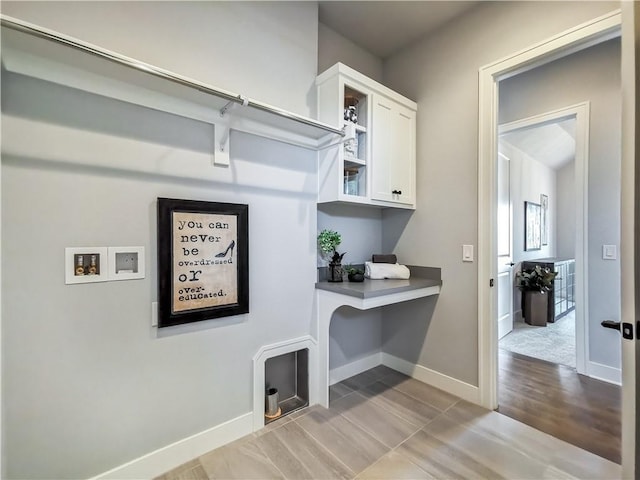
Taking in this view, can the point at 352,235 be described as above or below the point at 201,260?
above

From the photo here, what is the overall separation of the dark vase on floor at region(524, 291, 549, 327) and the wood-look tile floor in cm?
285

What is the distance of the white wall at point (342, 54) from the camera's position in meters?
2.47

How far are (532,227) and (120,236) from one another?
570 cm

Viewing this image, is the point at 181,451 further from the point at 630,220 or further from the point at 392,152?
the point at 392,152

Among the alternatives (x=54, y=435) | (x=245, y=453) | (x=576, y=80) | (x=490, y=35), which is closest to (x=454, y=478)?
(x=245, y=453)

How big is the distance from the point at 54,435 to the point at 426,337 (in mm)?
2446

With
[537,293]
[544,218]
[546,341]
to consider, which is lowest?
[546,341]

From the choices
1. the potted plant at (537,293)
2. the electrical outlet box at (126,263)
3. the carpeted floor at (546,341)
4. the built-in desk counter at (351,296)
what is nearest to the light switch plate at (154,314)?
the electrical outlet box at (126,263)

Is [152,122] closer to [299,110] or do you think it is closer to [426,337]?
[299,110]

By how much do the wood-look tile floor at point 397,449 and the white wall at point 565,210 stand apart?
5605 millimetres

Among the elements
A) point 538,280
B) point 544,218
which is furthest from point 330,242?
point 544,218

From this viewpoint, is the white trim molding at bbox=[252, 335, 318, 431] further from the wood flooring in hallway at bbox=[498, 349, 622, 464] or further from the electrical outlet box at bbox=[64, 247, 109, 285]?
the wood flooring in hallway at bbox=[498, 349, 622, 464]

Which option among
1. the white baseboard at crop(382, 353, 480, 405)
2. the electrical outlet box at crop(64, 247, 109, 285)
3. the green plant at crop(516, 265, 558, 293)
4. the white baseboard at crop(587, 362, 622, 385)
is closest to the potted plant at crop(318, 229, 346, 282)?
the white baseboard at crop(382, 353, 480, 405)

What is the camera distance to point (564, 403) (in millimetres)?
2189
